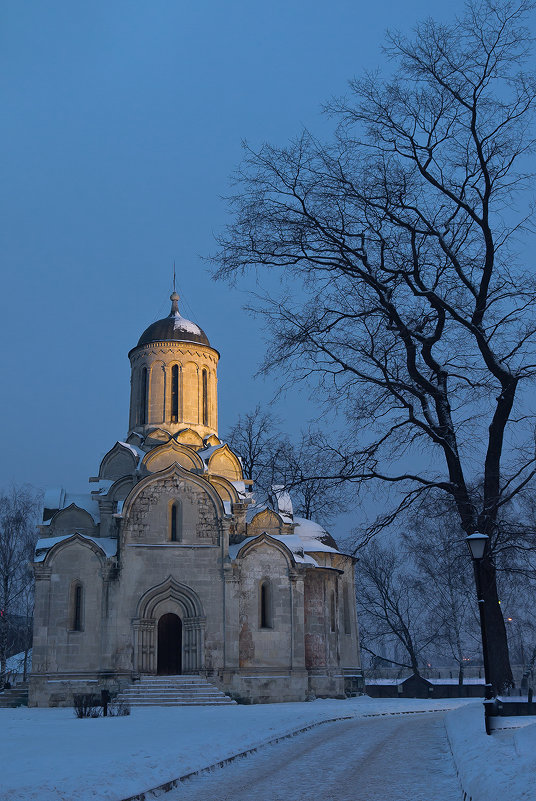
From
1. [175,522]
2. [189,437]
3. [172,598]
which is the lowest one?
[172,598]

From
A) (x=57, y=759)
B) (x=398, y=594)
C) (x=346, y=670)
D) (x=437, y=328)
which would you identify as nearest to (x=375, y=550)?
(x=398, y=594)

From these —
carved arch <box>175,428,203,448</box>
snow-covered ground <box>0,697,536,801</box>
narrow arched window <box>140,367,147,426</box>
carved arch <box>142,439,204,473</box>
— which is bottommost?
snow-covered ground <box>0,697,536,801</box>

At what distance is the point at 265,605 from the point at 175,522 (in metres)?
4.37

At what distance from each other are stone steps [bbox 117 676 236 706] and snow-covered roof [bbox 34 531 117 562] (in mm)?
4489

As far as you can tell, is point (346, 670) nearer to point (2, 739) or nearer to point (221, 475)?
point (221, 475)

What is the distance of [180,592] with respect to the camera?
27453 millimetres

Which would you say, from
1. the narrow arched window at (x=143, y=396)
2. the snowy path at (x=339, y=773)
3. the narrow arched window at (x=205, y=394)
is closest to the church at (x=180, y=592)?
the narrow arched window at (x=143, y=396)

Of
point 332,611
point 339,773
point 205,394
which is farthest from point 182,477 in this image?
point 339,773

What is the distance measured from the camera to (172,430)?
32.3 metres

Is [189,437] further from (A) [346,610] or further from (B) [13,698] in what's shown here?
(B) [13,698]

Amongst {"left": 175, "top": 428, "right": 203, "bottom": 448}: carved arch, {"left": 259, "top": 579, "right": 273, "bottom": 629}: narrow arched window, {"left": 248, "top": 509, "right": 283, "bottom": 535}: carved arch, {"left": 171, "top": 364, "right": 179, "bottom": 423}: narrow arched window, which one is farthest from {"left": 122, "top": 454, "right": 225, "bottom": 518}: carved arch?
{"left": 171, "top": 364, "right": 179, "bottom": 423}: narrow arched window

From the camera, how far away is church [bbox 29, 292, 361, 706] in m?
26.5

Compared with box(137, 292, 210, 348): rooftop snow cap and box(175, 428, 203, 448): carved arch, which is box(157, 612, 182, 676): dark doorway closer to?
box(175, 428, 203, 448): carved arch

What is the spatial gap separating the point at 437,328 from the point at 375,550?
31231mm
